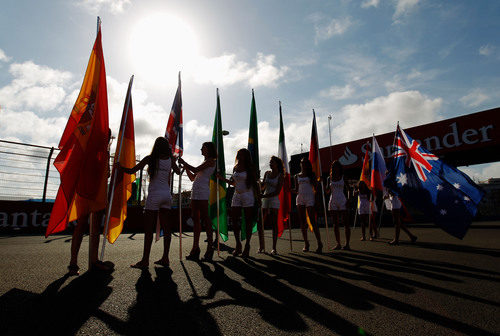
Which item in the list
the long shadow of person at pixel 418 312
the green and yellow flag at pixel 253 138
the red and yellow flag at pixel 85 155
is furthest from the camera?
the green and yellow flag at pixel 253 138

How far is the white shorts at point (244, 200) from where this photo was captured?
527 centimetres

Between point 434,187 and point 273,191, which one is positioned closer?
point 434,187

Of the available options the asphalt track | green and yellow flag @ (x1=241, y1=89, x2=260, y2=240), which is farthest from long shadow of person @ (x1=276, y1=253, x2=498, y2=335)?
green and yellow flag @ (x1=241, y1=89, x2=260, y2=240)

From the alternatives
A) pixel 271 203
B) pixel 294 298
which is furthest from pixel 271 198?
pixel 294 298

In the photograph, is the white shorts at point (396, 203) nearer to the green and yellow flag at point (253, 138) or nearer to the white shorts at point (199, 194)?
the green and yellow flag at point (253, 138)

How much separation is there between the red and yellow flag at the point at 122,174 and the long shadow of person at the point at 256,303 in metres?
1.67

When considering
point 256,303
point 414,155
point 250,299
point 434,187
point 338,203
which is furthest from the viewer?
point 414,155

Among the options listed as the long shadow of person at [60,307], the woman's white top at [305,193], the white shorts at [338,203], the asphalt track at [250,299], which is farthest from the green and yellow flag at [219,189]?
the long shadow of person at [60,307]

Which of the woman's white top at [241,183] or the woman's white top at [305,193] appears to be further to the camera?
the woman's white top at [305,193]

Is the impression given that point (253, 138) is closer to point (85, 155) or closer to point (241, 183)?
point (241, 183)

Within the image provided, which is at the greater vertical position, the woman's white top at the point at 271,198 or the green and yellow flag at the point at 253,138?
the green and yellow flag at the point at 253,138

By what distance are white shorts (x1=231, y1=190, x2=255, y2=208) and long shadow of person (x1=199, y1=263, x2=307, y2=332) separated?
1.91m

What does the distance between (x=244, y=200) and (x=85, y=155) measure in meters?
2.63

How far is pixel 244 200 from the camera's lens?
529cm
